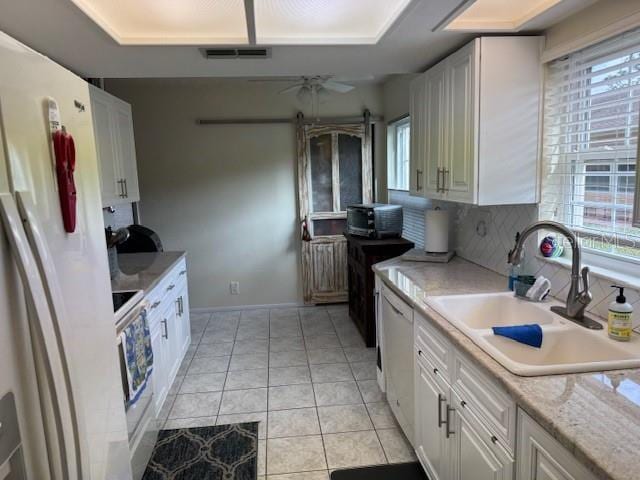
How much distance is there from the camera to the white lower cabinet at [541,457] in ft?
3.33

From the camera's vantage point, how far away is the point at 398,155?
4.78 meters

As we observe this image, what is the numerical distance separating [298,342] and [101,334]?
2880 mm

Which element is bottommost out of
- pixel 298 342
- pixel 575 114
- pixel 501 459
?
pixel 298 342

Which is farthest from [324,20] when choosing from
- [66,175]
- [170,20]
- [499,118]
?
[66,175]

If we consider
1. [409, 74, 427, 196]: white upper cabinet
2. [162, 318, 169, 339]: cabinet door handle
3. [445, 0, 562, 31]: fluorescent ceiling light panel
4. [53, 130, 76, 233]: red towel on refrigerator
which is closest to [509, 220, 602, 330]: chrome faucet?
[445, 0, 562, 31]: fluorescent ceiling light panel

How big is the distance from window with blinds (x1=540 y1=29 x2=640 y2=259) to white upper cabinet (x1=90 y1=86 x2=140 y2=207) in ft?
8.57

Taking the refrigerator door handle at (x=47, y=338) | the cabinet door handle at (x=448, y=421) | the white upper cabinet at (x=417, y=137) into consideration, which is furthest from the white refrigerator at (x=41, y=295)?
the white upper cabinet at (x=417, y=137)

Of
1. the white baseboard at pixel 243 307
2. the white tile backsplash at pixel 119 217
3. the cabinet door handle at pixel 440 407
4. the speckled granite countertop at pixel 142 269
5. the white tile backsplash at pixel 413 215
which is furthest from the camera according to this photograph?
the white baseboard at pixel 243 307

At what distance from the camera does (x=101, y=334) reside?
4.24ft

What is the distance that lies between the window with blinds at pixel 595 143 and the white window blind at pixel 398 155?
2328 mm

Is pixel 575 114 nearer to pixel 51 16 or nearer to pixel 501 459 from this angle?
pixel 501 459

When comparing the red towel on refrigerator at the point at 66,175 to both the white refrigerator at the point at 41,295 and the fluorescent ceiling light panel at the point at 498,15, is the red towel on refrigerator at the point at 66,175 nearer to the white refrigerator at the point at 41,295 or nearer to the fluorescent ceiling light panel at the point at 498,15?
the white refrigerator at the point at 41,295

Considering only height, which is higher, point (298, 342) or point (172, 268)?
point (172, 268)

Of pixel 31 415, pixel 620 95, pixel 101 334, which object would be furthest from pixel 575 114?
pixel 31 415
